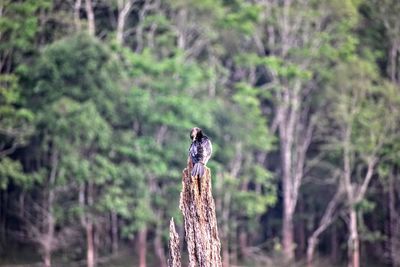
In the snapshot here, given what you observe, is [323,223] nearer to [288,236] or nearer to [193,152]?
[288,236]

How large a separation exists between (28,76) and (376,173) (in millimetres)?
14715

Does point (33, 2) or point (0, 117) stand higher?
point (33, 2)

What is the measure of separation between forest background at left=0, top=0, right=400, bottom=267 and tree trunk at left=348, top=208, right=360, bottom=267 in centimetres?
9

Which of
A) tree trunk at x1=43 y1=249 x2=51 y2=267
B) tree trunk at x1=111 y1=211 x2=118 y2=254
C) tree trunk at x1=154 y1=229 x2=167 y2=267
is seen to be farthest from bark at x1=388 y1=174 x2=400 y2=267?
tree trunk at x1=43 y1=249 x2=51 y2=267

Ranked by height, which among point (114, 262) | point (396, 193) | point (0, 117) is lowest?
point (114, 262)

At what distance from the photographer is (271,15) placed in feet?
123

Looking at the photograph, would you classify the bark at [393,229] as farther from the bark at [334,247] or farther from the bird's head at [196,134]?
the bird's head at [196,134]

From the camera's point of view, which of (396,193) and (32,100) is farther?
(396,193)

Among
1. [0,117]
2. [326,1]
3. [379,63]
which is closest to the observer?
[0,117]

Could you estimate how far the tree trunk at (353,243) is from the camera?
113ft

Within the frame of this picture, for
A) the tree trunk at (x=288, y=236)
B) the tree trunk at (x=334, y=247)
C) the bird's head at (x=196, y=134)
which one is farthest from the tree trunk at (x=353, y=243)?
the bird's head at (x=196, y=134)

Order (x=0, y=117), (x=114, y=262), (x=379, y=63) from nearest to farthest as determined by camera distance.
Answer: (x=0, y=117) → (x=114, y=262) → (x=379, y=63)

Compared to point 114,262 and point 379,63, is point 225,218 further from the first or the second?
→ point 379,63

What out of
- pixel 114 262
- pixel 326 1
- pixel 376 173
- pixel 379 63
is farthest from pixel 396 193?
pixel 114 262
